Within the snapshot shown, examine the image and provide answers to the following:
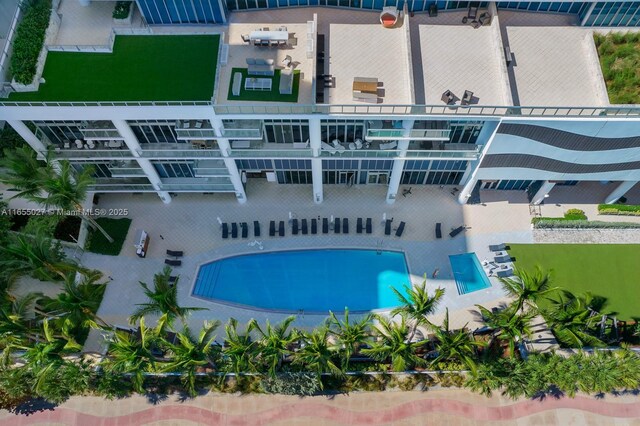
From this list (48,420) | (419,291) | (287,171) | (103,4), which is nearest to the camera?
(419,291)

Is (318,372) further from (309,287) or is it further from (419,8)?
(419,8)

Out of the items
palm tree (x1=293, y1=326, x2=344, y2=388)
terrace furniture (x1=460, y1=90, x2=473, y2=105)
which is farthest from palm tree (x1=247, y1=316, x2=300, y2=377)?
terrace furniture (x1=460, y1=90, x2=473, y2=105)

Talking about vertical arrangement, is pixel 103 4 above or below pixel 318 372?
above

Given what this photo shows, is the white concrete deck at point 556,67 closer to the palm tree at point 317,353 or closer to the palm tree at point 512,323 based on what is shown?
the palm tree at point 512,323

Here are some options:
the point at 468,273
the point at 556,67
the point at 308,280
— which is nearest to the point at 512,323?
the point at 468,273

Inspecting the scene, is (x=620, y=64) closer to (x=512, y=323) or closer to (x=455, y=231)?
(x=455, y=231)

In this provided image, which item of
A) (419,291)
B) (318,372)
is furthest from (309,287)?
(419,291)

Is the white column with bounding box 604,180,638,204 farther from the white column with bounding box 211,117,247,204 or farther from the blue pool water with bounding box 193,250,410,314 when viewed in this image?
the white column with bounding box 211,117,247,204
